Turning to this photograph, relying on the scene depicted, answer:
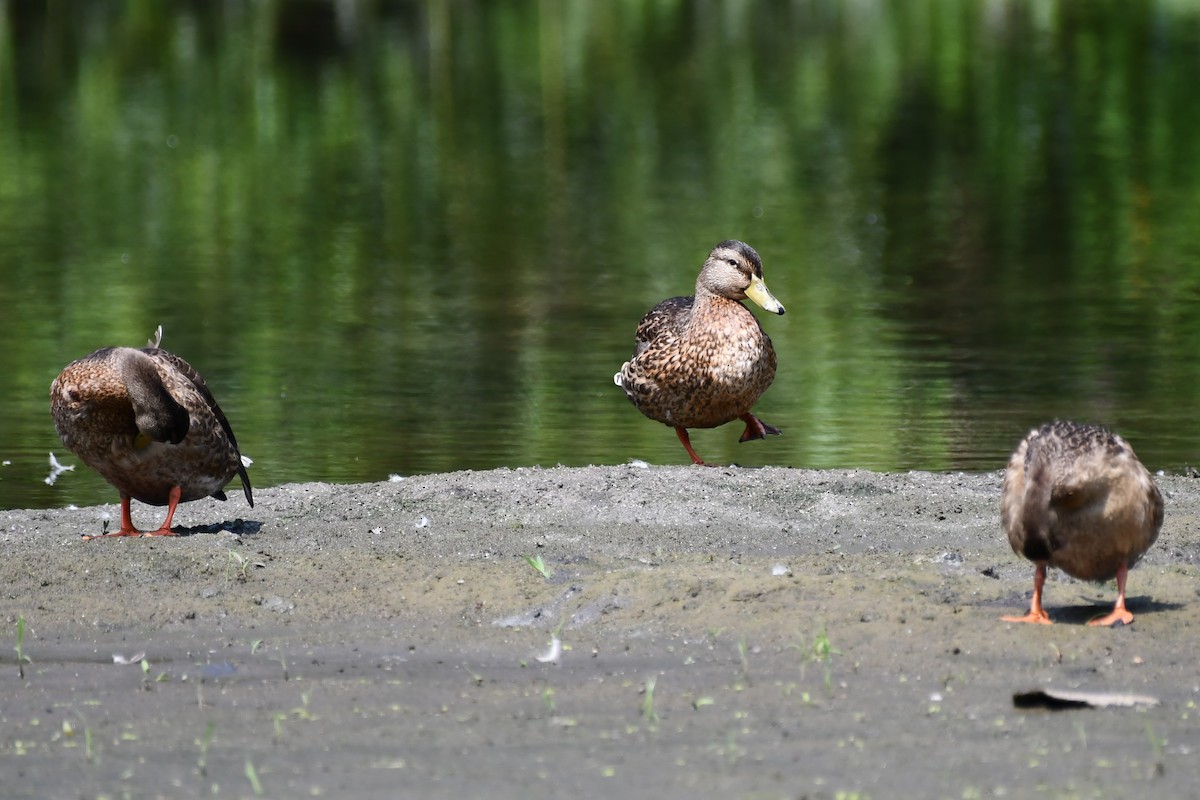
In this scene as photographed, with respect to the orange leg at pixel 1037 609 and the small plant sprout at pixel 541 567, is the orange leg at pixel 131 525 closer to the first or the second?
the small plant sprout at pixel 541 567

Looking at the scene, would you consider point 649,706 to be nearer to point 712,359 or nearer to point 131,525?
point 131,525

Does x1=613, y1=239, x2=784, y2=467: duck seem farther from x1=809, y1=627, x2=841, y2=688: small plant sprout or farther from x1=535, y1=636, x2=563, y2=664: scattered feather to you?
x1=809, y1=627, x2=841, y2=688: small plant sprout

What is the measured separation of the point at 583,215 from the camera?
2548 cm

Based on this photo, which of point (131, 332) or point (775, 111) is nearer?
point (131, 332)

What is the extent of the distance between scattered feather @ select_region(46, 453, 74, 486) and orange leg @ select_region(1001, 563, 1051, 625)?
6142 millimetres

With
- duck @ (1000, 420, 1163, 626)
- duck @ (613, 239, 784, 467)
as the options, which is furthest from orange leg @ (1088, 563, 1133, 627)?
duck @ (613, 239, 784, 467)

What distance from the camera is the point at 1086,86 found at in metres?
38.2

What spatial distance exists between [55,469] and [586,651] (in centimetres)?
557

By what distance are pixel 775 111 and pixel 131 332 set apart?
2062 cm

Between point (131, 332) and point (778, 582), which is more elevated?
point (778, 582)

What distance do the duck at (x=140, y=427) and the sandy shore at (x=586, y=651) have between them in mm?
253

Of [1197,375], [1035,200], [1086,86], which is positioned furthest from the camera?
[1086,86]

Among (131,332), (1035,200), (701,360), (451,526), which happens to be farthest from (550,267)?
(451,526)

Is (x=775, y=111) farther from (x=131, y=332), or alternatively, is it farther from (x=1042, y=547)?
(x=1042, y=547)
